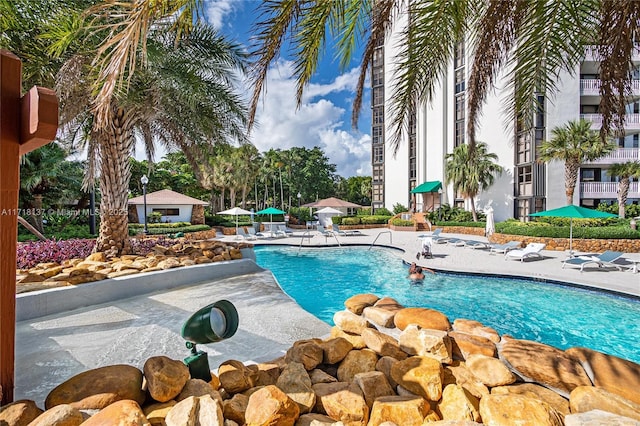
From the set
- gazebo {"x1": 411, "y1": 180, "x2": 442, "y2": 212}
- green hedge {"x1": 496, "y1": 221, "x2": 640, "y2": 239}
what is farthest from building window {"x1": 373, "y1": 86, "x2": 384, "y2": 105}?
green hedge {"x1": 496, "y1": 221, "x2": 640, "y2": 239}

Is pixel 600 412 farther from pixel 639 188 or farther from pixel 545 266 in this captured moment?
pixel 639 188

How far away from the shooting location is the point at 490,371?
2.54 m

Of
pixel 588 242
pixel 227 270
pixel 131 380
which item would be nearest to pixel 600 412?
pixel 131 380

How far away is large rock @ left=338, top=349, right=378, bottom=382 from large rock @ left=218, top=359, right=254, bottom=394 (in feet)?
2.76

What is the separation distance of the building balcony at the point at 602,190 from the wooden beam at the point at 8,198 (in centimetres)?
2937

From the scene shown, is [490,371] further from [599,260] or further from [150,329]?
[599,260]

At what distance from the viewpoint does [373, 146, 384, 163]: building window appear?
37125 millimetres

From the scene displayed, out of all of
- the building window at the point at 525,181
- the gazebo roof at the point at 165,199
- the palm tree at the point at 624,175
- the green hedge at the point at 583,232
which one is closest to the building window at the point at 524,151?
the building window at the point at 525,181

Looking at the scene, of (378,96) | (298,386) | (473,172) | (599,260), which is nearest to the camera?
(298,386)

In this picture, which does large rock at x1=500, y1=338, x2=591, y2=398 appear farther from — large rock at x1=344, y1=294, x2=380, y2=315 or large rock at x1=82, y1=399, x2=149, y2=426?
large rock at x1=82, y1=399, x2=149, y2=426

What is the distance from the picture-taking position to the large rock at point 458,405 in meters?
2.19

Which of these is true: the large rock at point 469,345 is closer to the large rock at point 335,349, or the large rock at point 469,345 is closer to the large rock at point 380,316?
the large rock at point 380,316

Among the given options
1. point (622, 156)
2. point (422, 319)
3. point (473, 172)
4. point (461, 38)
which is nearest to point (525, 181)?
point (473, 172)

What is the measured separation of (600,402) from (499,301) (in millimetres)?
6581
